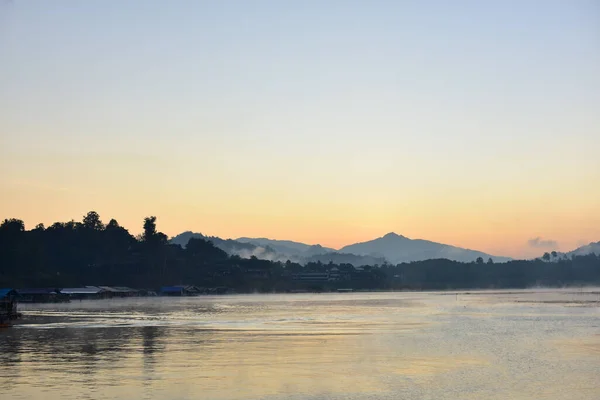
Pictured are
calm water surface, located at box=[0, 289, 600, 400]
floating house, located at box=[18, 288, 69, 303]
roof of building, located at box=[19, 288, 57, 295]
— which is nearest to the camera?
calm water surface, located at box=[0, 289, 600, 400]

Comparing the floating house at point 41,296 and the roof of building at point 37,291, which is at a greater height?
the roof of building at point 37,291

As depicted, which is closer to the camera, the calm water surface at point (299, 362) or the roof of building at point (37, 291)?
the calm water surface at point (299, 362)

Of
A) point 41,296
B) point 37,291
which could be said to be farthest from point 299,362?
point 37,291

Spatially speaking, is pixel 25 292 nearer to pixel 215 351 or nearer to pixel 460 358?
pixel 215 351

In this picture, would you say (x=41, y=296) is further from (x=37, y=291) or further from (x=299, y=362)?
(x=299, y=362)

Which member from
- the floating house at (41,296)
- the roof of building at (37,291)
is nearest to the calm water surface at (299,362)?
the floating house at (41,296)

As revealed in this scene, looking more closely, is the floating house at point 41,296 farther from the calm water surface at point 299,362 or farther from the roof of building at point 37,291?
the calm water surface at point 299,362

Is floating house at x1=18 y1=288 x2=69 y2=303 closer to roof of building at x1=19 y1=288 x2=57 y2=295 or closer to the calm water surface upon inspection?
roof of building at x1=19 y1=288 x2=57 y2=295

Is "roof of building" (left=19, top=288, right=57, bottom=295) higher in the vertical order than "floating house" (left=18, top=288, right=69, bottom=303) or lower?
higher

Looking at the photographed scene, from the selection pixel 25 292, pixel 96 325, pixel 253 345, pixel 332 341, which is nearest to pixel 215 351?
pixel 253 345

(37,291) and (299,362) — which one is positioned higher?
(37,291)

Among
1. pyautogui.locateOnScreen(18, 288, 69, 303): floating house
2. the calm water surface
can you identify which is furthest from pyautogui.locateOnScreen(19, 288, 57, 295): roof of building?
the calm water surface

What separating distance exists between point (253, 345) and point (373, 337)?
12.6 meters

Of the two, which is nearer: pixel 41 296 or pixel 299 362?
pixel 299 362
